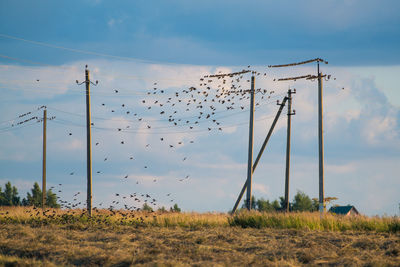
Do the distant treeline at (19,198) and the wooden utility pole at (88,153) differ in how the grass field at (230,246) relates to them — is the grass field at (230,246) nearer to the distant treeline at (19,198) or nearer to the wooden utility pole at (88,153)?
the wooden utility pole at (88,153)

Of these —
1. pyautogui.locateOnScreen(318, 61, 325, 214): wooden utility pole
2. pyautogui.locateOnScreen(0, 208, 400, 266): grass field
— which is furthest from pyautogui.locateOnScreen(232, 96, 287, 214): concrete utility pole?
pyautogui.locateOnScreen(0, 208, 400, 266): grass field

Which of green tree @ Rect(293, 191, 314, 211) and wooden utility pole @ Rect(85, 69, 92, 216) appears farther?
green tree @ Rect(293, 191, 314, 211)

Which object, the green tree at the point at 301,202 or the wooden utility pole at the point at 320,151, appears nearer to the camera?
the wooden utility pole at the point at 320,151

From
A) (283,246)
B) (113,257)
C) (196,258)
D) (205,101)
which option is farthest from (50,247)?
(205,101)

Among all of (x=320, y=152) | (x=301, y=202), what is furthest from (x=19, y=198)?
(x=320, y=152)

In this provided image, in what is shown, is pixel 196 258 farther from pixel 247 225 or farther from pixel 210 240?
pixel 247 225

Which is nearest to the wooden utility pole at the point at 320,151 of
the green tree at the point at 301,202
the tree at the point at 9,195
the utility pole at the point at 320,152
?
the utility pole at the point at 320,152

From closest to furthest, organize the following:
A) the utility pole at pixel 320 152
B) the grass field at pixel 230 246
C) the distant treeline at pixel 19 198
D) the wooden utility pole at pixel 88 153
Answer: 1. the grass field at pixel 230 246
2. the utility pole at pixel 320 152
3. the wooden utility pole at pixel 88 153
4. the distant treeline at pixel 19 198

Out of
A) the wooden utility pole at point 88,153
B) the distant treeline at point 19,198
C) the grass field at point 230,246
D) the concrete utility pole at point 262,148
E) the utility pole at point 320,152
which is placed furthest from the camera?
the distant treeline at point 19,198

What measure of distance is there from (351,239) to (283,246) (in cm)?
272

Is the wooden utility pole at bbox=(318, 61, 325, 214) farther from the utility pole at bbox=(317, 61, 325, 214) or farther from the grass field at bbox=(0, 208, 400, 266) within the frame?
the grass field at bbox=(0, 208, 400, 266)

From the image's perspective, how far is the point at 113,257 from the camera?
12.6m

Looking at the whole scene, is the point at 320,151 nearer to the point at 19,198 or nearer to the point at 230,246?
the point at 230,246

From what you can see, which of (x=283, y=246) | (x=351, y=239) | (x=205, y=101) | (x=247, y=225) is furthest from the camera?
(x=205, y=101)
